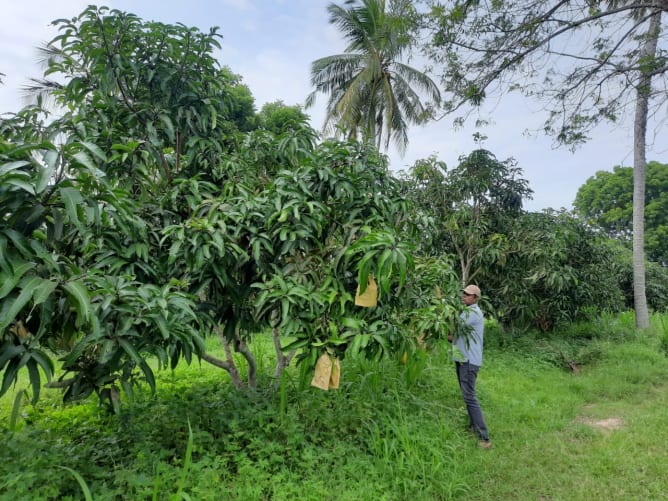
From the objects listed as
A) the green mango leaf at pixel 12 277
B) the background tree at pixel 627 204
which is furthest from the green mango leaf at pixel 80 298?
the background tree at pixel 627 204

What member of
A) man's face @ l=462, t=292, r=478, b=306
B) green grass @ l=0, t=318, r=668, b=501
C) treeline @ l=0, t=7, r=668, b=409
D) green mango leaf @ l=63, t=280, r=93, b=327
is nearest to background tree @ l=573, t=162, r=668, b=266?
green grass @ l=0, t=318, r=668, b=501

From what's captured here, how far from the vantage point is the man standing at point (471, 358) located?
3.52 m

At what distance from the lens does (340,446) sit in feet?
9.66

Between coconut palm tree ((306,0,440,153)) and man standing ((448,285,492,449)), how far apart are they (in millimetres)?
8709

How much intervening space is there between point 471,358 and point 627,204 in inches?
853

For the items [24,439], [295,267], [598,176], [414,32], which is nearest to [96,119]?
[295,267]

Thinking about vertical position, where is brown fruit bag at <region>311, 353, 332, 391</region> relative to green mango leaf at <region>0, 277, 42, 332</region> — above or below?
below

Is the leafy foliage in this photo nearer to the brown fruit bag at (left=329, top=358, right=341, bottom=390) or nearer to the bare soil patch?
the brown fruit bag at (left=329, top=358, right=341, bottom=390)

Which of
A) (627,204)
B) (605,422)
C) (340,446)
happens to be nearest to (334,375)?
(340,446)

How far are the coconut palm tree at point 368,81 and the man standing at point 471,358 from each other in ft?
28.6

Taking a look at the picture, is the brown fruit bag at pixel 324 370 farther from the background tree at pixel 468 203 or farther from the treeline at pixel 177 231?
the background tree at pixel 468 203

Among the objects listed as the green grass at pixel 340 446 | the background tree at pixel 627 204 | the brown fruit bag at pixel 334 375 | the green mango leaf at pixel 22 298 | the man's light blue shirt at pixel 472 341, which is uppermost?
the background tree at pixel 627 204

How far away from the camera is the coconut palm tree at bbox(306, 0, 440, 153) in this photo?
1220 centimetres

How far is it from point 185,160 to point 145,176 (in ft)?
1.97
